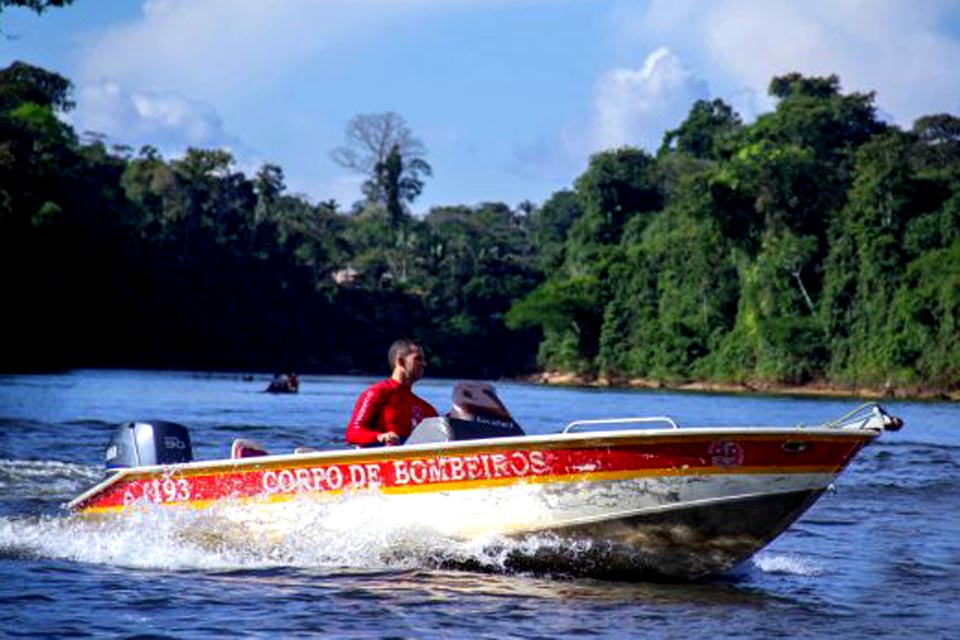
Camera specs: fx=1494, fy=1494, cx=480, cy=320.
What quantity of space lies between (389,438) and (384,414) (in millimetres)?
427

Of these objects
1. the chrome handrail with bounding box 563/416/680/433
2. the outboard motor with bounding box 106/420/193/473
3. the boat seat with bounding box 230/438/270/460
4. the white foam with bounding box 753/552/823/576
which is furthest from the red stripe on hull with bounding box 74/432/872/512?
the white foam with bounding box 753/552/823/576

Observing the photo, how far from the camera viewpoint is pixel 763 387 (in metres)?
73.7

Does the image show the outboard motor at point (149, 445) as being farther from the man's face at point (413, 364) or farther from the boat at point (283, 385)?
the boat at point (283, 385)

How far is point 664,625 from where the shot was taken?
350 inches

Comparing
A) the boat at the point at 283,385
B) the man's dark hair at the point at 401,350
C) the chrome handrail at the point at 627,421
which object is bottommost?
the chrome handrail at the point at 627,421

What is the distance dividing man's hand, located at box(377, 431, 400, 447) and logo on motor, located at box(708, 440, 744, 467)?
2.17 metres

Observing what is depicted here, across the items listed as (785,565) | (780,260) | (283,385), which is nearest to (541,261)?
(780,260)

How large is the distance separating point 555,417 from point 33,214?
37040 millimetres

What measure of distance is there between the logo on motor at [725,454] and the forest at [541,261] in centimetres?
5378

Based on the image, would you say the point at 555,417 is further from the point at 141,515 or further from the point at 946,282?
the point at 946,282

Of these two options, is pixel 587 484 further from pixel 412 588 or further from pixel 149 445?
pixel 149 445

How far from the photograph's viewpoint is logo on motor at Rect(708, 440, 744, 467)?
381 inches

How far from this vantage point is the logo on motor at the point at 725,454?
9.68 metres

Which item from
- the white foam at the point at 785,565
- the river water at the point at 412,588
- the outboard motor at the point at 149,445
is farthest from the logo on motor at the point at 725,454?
the outboard motor at the point at 149,445
